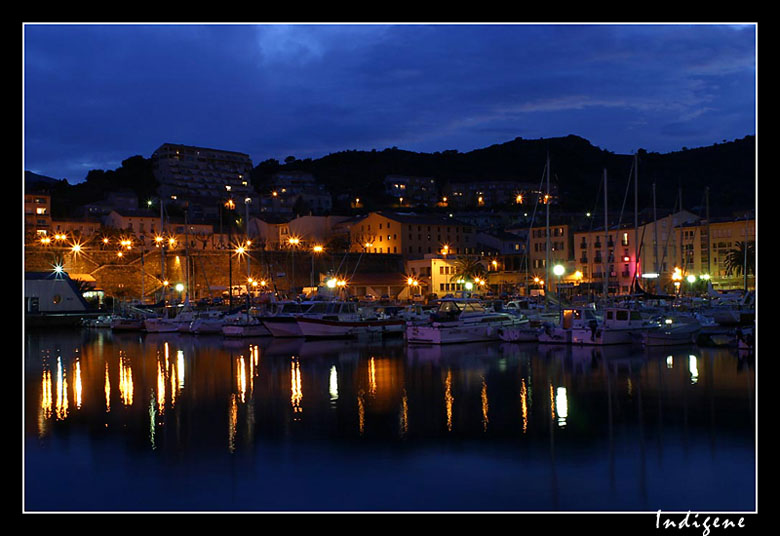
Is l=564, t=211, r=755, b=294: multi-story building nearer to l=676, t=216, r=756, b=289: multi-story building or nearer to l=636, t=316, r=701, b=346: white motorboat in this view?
l=676, t=216, r=756, b=289: multi-story building

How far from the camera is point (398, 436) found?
18.0m

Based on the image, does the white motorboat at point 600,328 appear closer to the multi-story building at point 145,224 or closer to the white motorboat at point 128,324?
the white motorboat at point 128,324

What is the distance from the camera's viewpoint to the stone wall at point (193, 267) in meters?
79.5

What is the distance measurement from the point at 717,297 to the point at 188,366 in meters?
37.1

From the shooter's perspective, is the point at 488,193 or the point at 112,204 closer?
the point at 112,204

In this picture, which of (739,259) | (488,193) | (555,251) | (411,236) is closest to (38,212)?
(411,236)

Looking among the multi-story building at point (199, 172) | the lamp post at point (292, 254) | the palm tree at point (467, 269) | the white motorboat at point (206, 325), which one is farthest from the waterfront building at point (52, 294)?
the multi-story building at point (199, 172)

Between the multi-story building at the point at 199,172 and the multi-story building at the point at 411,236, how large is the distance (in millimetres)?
45145

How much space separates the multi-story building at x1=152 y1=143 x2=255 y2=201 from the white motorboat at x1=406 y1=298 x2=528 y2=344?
101508mm

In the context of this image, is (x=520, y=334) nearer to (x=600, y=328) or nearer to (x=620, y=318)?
(x=600, y=328)

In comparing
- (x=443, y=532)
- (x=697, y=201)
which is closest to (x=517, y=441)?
(x=443, y=532)

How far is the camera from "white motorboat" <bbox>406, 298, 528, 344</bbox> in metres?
40.3

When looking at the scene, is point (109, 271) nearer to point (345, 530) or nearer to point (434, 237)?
point (434, 237)

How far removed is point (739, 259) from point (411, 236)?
39298 mm
